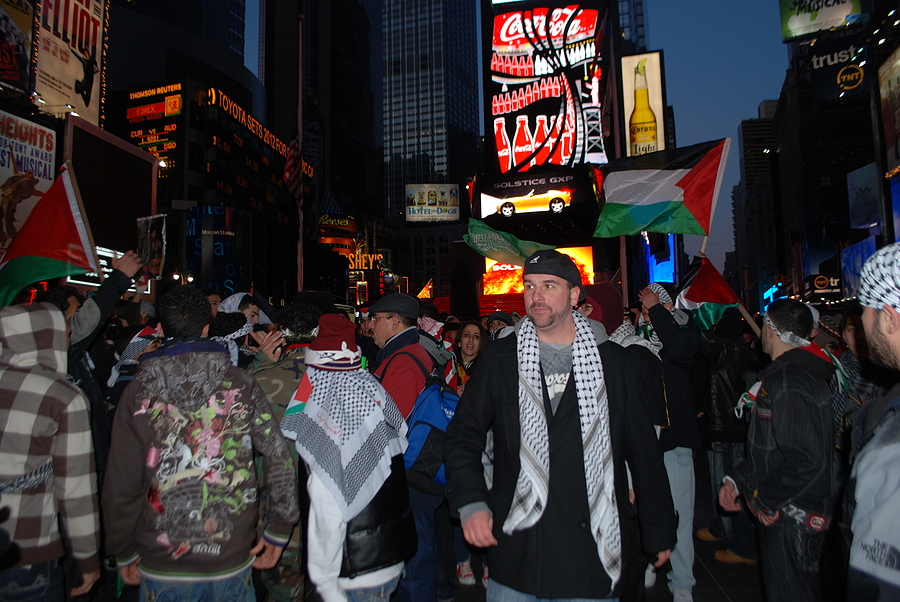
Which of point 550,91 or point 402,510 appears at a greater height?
point 550,91

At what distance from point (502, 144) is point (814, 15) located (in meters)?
44.9

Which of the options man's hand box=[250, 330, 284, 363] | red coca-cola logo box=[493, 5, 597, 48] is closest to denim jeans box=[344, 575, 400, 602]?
man's hand box=[250, 330, 284, 363]

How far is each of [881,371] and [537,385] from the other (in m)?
3.22

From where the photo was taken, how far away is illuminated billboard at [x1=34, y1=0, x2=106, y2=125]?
20.8 meters

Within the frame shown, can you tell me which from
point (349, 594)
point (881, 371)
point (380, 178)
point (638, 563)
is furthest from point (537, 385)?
point (380, 178)

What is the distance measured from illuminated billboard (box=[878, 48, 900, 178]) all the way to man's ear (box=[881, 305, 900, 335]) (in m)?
21.6

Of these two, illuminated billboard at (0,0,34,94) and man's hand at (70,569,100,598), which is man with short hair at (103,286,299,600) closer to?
man's hand at (70,569,100,598)

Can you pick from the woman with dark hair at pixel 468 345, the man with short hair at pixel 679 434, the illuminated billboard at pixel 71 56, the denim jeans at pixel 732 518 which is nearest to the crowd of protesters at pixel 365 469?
the man with short hair at pixel 679 434

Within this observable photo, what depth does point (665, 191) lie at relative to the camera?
274 inches

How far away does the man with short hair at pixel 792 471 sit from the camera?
3266 mm

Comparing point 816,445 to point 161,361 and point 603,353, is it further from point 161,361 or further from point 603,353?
point 161,361

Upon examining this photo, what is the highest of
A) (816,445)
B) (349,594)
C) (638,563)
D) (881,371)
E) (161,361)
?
(161,361)

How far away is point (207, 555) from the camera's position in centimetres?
274

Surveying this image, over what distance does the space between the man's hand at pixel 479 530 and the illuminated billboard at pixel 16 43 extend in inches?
867
